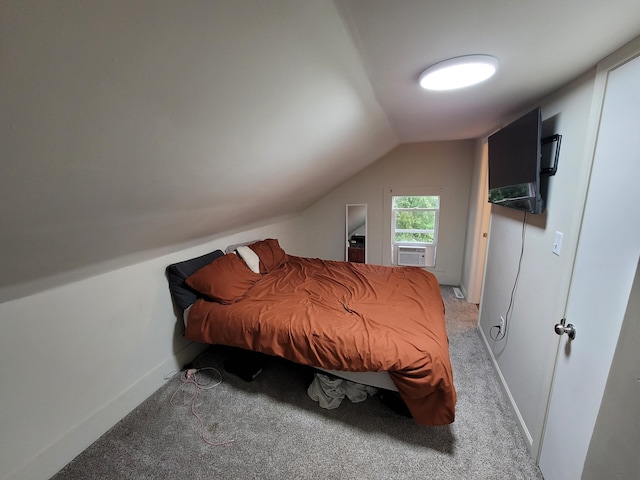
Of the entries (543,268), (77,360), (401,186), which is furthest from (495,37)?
(401,186)

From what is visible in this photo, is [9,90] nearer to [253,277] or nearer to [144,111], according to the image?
[144,111]

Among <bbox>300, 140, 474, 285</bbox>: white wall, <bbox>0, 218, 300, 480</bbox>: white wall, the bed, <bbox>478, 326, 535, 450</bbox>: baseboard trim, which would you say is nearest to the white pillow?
the bed

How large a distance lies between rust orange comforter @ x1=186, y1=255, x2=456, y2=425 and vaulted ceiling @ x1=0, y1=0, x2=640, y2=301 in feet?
2.88

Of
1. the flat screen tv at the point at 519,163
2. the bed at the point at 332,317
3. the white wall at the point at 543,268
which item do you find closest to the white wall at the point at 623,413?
the white wall at the point at 543,268

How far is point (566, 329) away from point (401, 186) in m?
Result: 2.83

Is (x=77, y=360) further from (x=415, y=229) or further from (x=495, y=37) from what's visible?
(x=415, y=229)

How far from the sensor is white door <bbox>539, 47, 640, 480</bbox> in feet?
2.95

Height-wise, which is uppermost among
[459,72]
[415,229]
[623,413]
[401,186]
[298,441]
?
[459,72]

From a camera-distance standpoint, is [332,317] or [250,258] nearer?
[332,317]

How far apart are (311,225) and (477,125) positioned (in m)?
2.68

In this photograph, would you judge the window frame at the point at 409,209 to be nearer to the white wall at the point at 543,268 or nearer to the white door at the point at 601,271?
the white wall at the point at 543,268

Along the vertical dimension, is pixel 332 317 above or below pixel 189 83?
below

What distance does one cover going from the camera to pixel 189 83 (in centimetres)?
77

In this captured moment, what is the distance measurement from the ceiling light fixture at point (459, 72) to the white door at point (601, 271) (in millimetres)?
450
